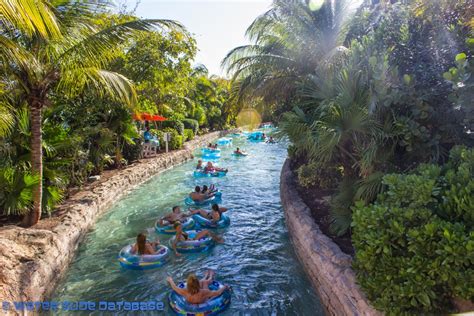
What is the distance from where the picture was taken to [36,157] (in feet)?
25.6

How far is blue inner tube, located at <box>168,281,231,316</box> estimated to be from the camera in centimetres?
550

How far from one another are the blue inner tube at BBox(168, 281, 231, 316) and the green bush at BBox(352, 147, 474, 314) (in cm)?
249

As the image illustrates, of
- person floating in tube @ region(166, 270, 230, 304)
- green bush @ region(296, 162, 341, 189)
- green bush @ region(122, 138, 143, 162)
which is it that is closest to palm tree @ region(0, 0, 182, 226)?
person floating in tube @ region(166, 270, 230, 304)

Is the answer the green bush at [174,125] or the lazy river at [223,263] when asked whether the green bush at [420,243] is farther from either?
the green bush at [174,125]

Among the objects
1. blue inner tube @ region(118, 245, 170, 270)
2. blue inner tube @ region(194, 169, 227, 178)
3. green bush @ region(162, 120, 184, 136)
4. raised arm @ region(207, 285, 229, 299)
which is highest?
green bush @ region(162, 120, 184, 136)

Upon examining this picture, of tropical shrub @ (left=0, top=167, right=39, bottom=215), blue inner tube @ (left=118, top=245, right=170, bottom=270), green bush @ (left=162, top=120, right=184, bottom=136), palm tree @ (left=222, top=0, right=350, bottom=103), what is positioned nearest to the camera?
blue inner tube @ (left=118, top=245, right=170, bottom=270)

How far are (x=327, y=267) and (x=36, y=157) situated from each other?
22.8ft

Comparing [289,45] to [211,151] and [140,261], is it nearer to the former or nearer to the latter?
[140,261]

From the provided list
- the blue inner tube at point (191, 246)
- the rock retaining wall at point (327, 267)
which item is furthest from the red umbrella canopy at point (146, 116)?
the rock retaining wall at point (327, 267)

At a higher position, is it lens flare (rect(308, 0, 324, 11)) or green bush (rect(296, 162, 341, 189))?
lens flare (rect(308, 0, 324, 11))

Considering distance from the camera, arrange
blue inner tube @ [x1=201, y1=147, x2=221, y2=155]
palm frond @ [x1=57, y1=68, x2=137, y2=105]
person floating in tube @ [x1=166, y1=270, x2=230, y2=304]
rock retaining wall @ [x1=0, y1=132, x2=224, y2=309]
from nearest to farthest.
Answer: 1. rock retaining wall @ [x1=0, y1=132, x2=224, y2=309]
2. person floating in tube @ [x1=166, y1=270, x2=230, y2=304]
3. palm frond @ [x1=57, y1=68, x2=137, y2=105]
4. blue inner tube @ [x1=201, y1=147, x2=221, y2=155]

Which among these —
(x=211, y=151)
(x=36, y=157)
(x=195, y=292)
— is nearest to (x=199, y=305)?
(x=195, y=292)

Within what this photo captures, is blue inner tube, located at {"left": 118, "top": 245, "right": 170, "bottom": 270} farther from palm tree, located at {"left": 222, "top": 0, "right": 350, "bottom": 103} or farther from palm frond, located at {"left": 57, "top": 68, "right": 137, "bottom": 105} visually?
palm tree, located at {"left": 222, "top": 0, "right": 350, "bottom": 103}

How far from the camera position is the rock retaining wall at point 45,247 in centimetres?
546
